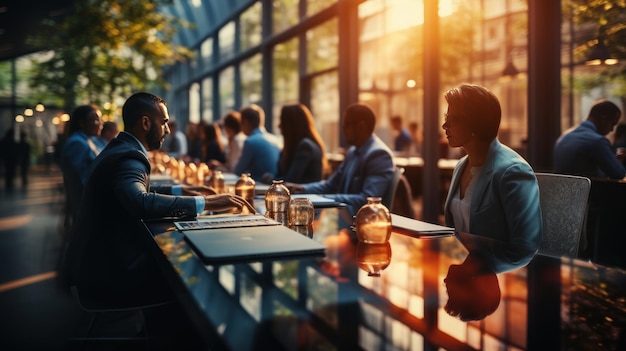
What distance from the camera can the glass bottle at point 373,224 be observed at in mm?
1757

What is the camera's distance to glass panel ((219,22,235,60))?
13.7m

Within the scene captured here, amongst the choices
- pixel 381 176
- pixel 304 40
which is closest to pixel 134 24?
pixel 304 40

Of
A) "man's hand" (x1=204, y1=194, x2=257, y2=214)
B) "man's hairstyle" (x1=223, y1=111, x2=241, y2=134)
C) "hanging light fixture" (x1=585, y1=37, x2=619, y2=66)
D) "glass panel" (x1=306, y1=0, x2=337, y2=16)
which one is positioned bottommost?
"man's hand" (x1=204, y1=194, x2=257, y2=214)

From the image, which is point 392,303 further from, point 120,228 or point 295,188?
point 295,188

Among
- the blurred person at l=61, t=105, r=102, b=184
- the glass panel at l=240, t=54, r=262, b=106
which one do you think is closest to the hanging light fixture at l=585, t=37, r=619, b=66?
the blurred person at l=61, t=105, r=102, b=184

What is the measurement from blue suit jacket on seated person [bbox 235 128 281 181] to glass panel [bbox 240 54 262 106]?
6604mm

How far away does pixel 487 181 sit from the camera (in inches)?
84.7

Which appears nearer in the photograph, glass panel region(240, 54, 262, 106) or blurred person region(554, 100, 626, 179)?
blurred person region(554, 100, 626, 179)

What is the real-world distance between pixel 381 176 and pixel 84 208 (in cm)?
159

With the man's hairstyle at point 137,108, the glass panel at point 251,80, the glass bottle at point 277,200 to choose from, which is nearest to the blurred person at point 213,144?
the glass panel at point 251,80

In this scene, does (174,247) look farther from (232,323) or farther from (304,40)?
(304,40)

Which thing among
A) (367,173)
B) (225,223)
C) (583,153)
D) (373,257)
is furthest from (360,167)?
(583,153)

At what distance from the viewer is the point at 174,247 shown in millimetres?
1692

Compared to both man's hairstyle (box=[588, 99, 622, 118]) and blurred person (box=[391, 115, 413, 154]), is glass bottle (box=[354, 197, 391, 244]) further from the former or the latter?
blurred person (box=[391, 115, 413, 154])
